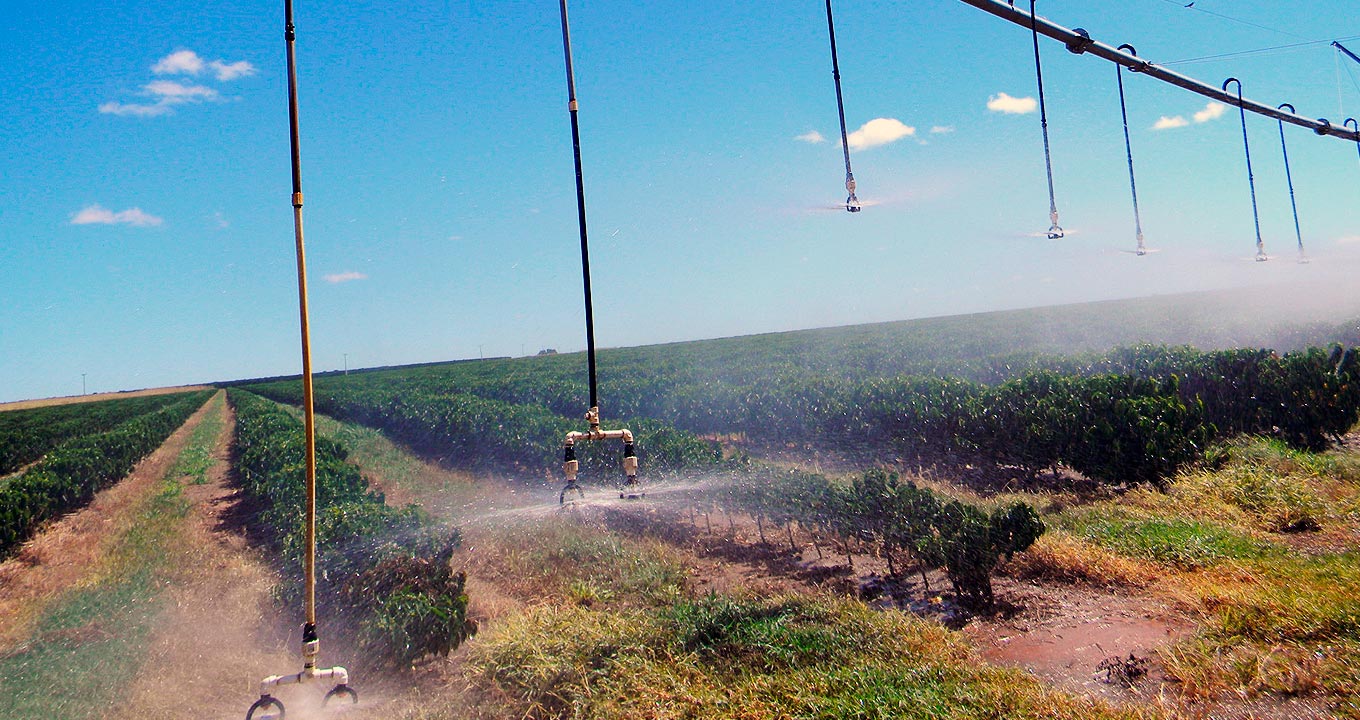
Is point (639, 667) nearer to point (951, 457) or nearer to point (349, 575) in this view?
point (349, 575)

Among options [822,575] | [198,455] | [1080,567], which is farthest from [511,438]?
[1080,567]

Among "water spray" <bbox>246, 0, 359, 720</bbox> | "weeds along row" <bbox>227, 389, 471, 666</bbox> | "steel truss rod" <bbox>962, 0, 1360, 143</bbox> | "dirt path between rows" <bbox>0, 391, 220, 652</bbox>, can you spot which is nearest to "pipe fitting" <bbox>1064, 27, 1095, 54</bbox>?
"steel truss rod" <bbox>962, 0, 1360, 143</bbox>

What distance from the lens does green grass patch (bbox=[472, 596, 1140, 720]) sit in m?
5.05

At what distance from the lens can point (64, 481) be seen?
17.2 metres

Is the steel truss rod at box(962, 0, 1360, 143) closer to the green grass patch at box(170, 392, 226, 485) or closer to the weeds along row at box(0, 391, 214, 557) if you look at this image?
the weeds along row at box(0, 391, 214, 557)

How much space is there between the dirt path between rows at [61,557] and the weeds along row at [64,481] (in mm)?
274

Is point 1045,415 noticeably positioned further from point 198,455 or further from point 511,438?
point 198,455

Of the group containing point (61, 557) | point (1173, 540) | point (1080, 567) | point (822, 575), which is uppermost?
point (61, 557)

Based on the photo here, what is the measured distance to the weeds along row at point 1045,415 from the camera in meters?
13.6

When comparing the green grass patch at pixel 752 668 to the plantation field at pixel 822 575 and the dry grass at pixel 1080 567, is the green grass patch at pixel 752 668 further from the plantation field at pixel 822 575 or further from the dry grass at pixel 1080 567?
the dry grass at pixel 1080 567

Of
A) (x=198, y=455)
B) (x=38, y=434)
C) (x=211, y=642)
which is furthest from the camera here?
(x=38, y=434)

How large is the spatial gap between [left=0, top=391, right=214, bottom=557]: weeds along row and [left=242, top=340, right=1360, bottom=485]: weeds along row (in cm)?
927

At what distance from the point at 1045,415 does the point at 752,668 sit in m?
11.6

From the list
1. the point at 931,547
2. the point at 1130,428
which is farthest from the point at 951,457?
the point at 931,547
